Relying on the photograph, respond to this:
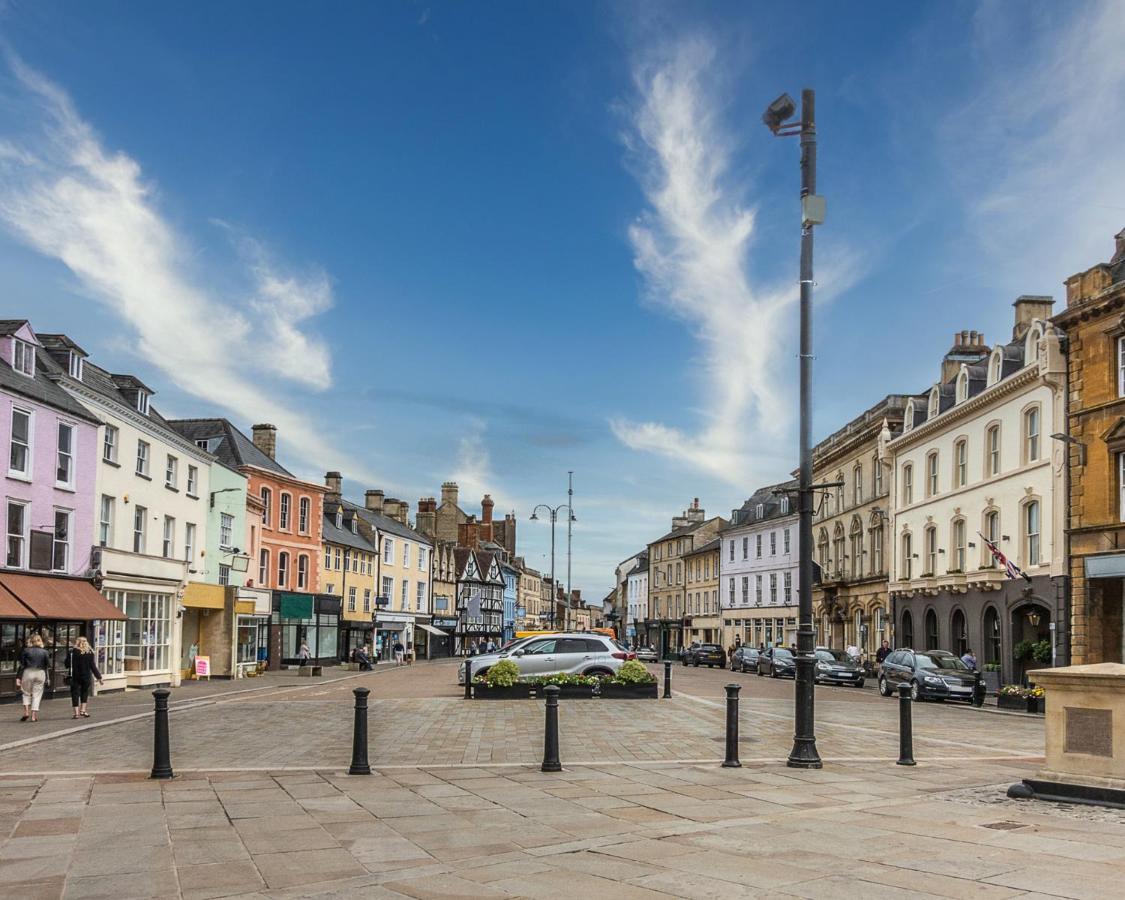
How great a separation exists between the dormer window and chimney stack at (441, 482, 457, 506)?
2713 inches

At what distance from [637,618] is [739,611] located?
37894 millimetres

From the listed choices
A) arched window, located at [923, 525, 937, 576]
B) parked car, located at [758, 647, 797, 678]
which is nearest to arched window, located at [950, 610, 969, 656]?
arched window, located at [923, 525, 937, 576]

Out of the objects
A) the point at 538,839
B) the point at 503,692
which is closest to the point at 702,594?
the point at 503,692

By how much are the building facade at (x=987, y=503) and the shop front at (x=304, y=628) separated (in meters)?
29.1

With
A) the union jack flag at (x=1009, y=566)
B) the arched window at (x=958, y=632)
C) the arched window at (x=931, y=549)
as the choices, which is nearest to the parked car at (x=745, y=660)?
the arched window at (x=931, y=549)

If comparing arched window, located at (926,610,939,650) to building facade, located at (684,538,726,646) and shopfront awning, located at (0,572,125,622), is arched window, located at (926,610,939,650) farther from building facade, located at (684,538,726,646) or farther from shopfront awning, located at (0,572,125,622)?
building facade, located at (684,538,726,646)

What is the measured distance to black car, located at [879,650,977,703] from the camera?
3100cm

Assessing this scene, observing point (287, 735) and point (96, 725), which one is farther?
point (96, 725)

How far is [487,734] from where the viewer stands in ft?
57.1

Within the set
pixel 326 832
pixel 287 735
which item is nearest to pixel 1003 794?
pixel 326 832

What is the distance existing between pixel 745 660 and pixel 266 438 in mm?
27702

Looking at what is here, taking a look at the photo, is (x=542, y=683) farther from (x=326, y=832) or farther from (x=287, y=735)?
(x=326, y=832)

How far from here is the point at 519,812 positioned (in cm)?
997

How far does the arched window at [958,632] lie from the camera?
41.6m
